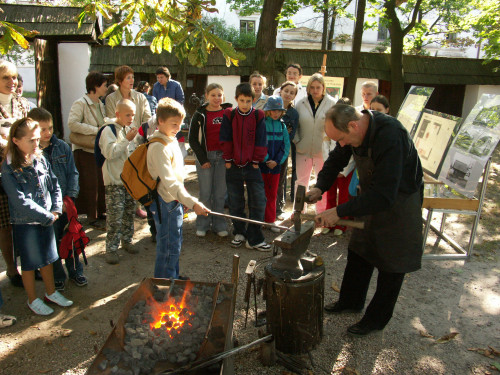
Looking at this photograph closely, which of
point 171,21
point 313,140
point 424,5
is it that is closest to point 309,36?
point 424,5

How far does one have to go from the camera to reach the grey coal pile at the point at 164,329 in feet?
8.16

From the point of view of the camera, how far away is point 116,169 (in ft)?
15.3

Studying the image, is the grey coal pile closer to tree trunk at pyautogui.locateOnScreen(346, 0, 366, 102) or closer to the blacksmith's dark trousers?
the blacksmith's dark trousers

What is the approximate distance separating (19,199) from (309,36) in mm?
30606

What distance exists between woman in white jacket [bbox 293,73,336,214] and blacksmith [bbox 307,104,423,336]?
2.16m

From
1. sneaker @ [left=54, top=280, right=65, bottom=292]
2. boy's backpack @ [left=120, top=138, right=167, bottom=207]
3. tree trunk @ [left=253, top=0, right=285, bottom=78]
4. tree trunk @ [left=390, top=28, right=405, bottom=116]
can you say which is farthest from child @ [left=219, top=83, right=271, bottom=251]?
tree trunk @ [left=390, top=28, right=405, bottom=116]

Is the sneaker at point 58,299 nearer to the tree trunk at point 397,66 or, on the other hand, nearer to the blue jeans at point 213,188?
the blue jeans at point 213,188

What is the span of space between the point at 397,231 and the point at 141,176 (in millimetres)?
2265

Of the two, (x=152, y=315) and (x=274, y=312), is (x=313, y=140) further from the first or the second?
(x=152, y=315)

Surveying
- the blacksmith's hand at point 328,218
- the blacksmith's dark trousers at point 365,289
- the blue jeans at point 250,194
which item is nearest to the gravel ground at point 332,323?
the blacksmith's dark trousers at point 365,289

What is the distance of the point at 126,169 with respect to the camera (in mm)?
3668

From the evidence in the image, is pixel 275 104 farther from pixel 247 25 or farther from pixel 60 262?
pixel 247 25

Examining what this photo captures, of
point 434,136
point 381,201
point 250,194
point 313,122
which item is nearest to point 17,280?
point 250,194

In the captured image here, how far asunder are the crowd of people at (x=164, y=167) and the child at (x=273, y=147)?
1 centimetres
